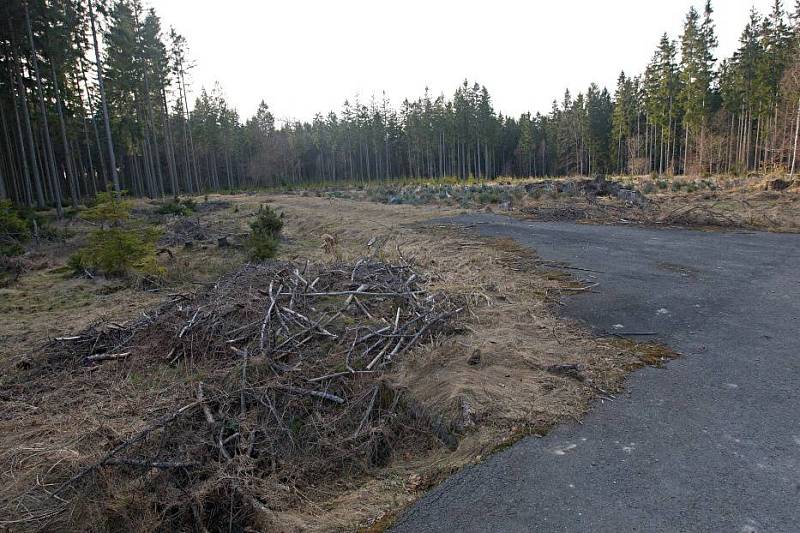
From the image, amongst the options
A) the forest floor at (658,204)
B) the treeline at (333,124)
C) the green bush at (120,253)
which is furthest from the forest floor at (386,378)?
the treeline at (333,124)

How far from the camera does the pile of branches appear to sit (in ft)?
11.8

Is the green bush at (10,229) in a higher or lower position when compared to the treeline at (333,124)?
lower

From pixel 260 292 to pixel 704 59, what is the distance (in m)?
50.4

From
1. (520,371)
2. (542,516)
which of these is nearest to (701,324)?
(520,371)

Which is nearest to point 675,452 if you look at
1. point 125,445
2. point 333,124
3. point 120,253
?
point 125,445

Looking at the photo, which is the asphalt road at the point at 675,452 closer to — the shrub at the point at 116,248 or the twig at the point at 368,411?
the twig at the point at 368,411

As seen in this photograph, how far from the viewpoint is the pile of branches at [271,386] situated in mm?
3604

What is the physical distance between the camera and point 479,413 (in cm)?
399

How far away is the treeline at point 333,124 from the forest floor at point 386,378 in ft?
63.5

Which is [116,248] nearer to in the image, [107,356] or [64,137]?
[107,356]

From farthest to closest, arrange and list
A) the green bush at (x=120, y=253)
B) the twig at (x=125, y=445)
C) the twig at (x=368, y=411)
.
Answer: the green bush at (x=120, y=253), the twig at (x=368, y=411), the twig at (x=125, y=445)

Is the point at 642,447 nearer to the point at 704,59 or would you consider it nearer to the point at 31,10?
the point at 31,10

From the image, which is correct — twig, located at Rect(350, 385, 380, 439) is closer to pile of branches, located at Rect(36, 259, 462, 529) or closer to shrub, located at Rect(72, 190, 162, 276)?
pile of branches, located at Rect(36, 259, 462, 529)

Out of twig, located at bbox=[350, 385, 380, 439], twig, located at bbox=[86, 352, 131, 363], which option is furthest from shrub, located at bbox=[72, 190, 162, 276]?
twig, located at bbox=[350, 385, 380, 439]
